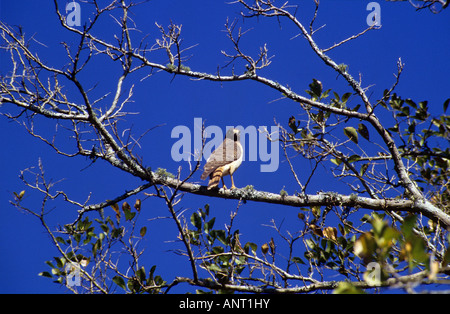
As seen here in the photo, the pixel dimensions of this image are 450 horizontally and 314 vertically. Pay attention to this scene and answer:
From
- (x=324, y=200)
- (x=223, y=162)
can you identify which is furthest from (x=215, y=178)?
(x=324, y=200)

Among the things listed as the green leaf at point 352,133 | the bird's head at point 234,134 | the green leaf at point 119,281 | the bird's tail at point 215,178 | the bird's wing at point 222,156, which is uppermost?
the bird's head at point 234,134

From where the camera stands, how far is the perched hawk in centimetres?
460

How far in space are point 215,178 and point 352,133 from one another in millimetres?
1536

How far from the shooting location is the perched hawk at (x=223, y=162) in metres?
4.60

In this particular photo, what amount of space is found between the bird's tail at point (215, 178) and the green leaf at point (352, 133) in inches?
57.1

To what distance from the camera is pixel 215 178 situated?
4.47 meters

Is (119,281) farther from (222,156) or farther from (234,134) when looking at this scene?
(234,134)

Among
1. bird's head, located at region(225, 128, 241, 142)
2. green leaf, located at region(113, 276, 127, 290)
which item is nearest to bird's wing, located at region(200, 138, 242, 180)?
bird's head, located at region(225, 128, 241, 142)

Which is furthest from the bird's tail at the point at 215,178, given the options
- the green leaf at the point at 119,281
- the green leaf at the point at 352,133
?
the green leaf at the point at 352,133

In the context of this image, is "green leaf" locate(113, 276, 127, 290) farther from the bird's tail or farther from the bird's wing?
the bird's wing

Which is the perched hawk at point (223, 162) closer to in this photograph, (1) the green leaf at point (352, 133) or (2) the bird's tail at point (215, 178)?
(2) the bird's tail at point (215, 178)

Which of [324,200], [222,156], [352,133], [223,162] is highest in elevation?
[222,156]
